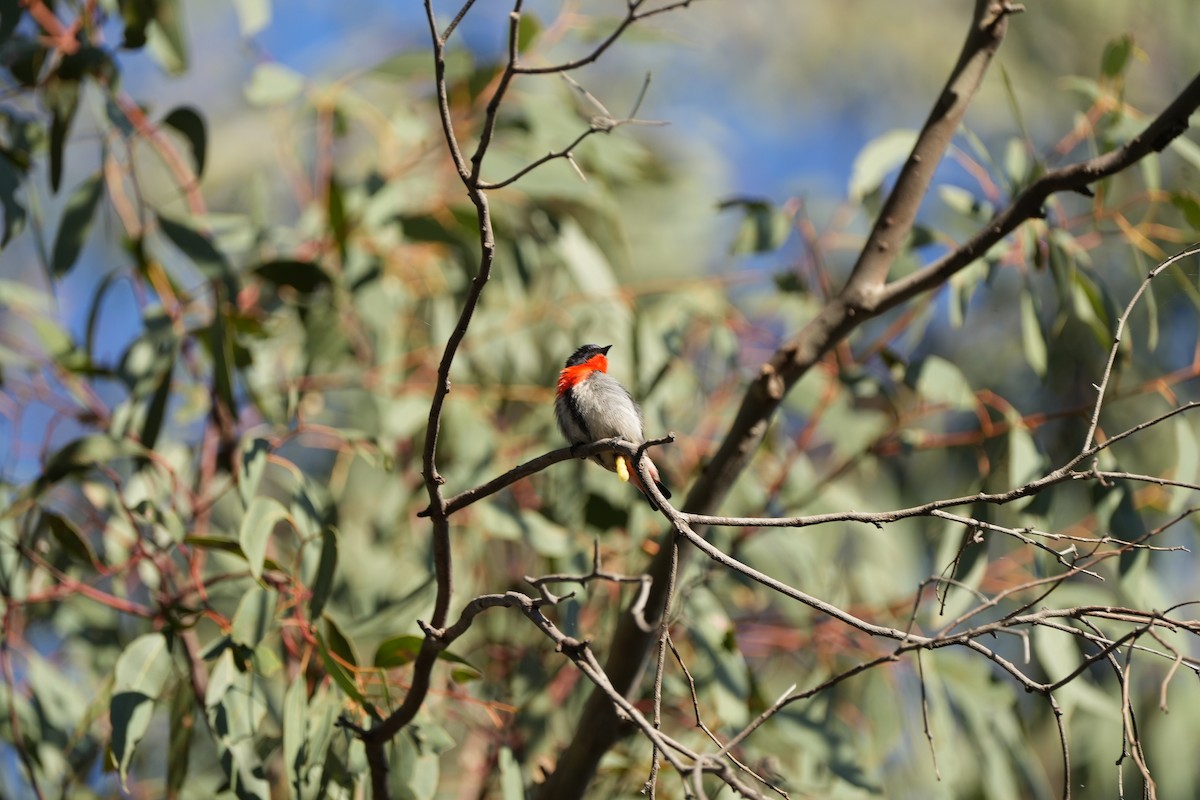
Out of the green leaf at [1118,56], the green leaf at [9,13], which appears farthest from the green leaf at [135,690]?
the green leaf at [1118,56]

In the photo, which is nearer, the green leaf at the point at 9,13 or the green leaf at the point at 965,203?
the green leaf at the point at 9,13

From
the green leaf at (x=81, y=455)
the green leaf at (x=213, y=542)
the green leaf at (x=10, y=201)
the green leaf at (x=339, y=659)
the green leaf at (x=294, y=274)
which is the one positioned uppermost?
the green leaf at (x=294, y=274)

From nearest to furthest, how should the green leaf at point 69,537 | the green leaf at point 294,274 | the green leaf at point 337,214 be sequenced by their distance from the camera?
the green leaf at point 69,537 → the green leaf at point 294,274 → the green leaf at point 337,214

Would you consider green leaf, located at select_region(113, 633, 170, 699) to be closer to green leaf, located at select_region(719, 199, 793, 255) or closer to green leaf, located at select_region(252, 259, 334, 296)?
green leaf, located at select_region(252, 259, 334, 296)

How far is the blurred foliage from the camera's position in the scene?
6.95 ft

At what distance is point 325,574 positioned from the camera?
193 centimetres

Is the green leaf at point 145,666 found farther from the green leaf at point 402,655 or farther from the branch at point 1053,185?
the branch at point 1053,185

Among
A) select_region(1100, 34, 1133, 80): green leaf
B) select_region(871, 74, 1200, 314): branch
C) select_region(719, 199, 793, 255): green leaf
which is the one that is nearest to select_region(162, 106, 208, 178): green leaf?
select_region(719, 199, 793, 255): green leaf

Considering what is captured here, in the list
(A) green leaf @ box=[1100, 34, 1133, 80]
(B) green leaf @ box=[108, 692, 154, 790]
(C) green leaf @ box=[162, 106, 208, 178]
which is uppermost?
(A) green leaf @ box=[1100, 34, 1133, 80]

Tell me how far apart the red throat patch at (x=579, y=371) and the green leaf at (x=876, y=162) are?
2.18ft

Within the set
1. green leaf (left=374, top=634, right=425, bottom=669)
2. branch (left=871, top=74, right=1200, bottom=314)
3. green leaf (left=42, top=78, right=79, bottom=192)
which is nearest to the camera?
branch (left=871, top=74, right=1200, bottom=314)

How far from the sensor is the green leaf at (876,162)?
99.6 inches

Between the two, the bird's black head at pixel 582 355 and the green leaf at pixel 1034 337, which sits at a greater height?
the green leaf at pixel 1034 337

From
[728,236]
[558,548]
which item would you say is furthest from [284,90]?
[728,236]
